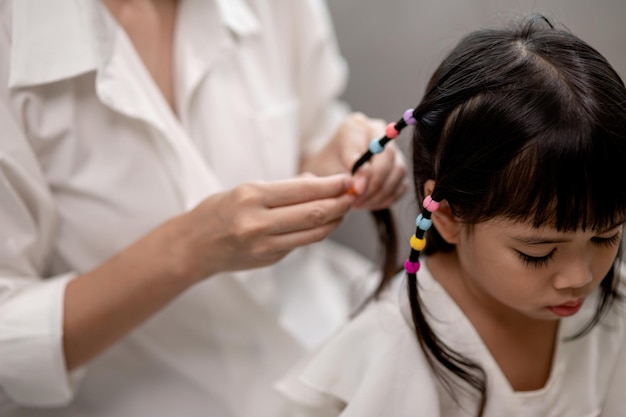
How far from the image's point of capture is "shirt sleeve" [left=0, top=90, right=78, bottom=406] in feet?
2.61

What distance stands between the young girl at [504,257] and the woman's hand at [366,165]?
1.2 inches

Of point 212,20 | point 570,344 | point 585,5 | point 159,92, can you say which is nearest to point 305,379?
point 570,344

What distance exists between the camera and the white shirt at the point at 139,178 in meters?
0.81

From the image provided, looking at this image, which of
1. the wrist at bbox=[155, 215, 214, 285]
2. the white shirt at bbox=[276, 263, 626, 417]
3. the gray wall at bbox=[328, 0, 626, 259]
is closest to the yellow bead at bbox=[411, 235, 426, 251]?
the white shirt at bbox=[276, 263, 626, 417]

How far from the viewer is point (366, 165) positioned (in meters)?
0.82

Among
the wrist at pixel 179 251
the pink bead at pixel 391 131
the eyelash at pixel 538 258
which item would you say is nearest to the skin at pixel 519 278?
the eyelash at pixel 538 258

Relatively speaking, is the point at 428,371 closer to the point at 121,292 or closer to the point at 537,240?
the point at 537,240

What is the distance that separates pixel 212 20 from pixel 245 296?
0.41 meters

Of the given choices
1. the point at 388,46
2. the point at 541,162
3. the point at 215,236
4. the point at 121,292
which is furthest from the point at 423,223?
the point at 388,46

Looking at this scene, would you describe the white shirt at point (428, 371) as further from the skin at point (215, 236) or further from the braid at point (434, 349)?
the skin at point (215, 236)

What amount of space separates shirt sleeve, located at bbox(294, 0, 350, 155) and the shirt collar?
1.21 ft

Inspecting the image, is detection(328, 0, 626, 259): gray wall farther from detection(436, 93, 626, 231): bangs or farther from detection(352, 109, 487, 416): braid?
detection(436, 93, 626, 231): bangs

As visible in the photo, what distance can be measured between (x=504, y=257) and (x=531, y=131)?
13cm

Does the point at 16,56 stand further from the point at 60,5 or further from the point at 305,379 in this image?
the point at 305,379
